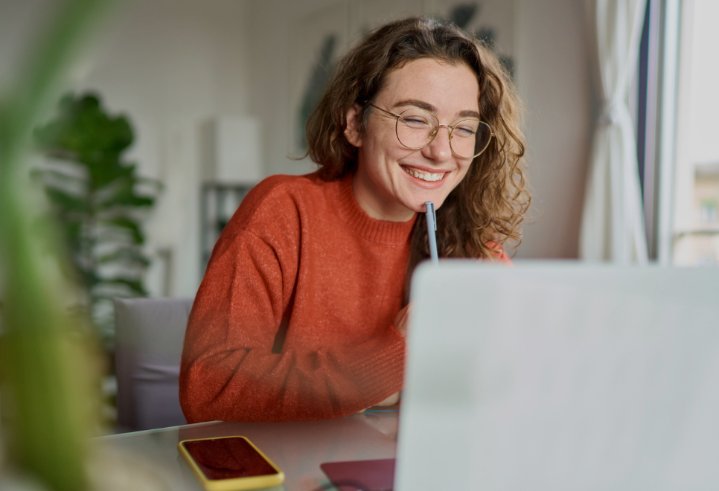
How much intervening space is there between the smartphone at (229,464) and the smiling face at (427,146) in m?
0.60

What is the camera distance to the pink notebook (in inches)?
29.0

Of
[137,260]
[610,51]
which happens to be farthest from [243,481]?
[137,260]

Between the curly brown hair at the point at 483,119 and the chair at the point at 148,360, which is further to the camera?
the chair at the point at 148,360

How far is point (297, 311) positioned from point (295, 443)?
393 millimetres

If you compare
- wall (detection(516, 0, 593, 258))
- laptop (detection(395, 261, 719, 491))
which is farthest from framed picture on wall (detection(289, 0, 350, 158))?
laptop (detection(395, 261, 719, 491))

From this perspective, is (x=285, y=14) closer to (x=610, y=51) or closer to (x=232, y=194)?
(x=232, y=194)

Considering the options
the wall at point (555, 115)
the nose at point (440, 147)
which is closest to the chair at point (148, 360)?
the nose at point (440, 147)

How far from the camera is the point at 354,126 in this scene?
54.4 inches

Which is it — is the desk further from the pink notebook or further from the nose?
the nose

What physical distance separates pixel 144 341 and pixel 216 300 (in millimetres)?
358

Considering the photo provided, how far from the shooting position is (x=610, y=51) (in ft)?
8.66

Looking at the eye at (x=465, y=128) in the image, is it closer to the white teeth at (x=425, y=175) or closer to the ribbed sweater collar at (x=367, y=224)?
the white teeth at (x=425, y=175)

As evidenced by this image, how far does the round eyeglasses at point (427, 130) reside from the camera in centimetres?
125

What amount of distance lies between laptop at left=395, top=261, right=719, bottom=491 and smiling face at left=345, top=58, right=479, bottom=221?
2.73 ft
